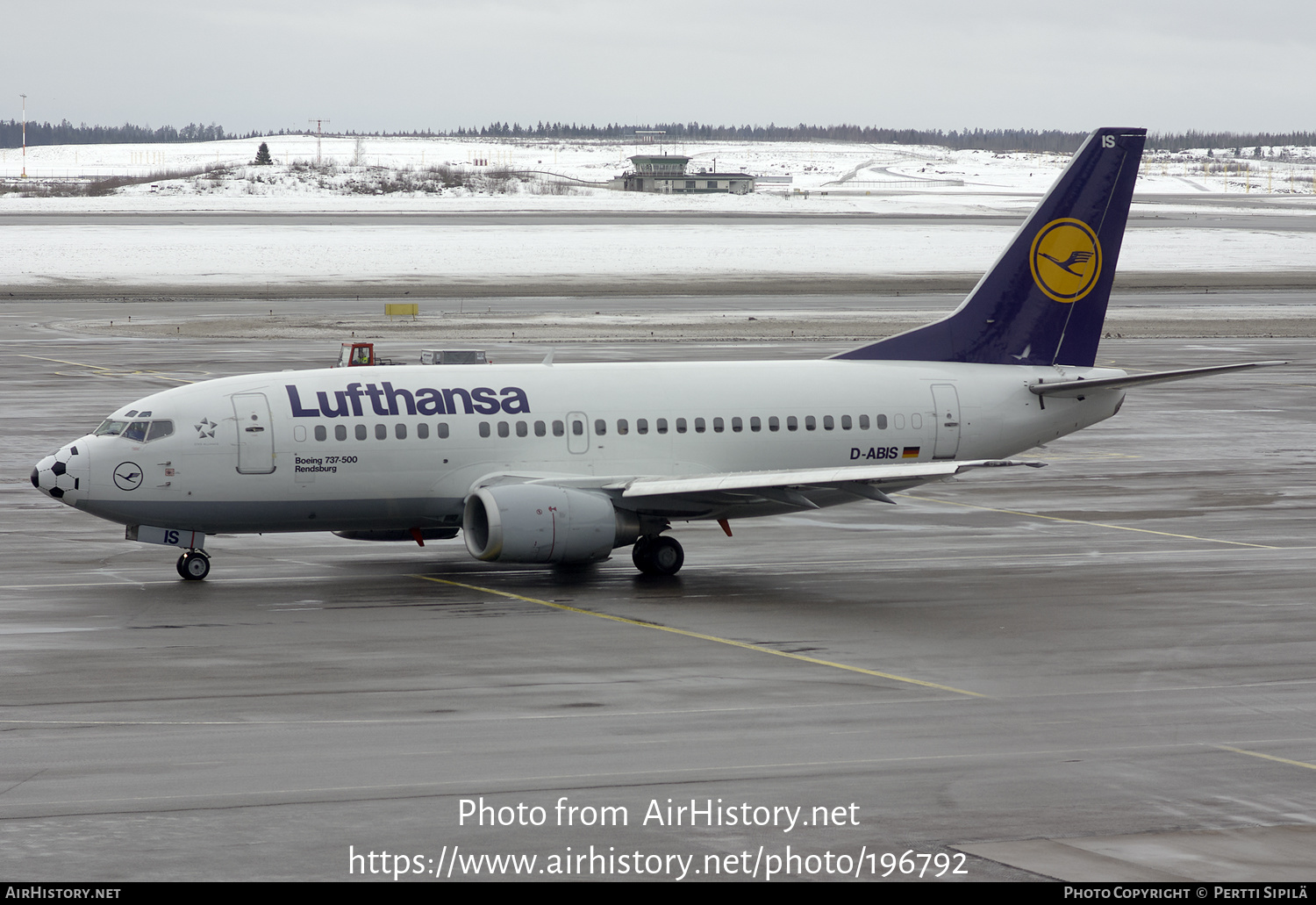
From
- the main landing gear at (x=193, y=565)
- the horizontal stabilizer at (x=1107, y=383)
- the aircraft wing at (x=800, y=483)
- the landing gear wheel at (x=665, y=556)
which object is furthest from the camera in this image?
the horizontal stabilizer at (x=1107, y=383)

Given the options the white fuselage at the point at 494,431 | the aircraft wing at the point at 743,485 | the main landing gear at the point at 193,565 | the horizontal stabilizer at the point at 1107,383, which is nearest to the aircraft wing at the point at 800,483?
the aircraft wing at the point at 743,485

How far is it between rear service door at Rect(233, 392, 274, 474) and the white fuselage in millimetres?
23

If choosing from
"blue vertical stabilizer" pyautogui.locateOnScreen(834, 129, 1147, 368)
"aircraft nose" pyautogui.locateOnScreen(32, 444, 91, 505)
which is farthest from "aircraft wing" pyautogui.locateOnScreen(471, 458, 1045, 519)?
"aircraft nose" pyautogui.locateOnScreen(32, 444, 91, 505)

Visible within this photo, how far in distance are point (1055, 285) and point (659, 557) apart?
11.5 metres

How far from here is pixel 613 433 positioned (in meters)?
31.3

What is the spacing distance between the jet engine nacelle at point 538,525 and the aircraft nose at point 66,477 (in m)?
6.98

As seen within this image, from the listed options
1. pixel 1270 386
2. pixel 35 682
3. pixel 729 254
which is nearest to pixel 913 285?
pixel 729 254

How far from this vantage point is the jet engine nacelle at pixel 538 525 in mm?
28609

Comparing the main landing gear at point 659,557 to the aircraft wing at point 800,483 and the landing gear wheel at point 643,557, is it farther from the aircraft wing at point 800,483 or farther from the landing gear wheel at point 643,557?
the aircraft wing at point 800,483

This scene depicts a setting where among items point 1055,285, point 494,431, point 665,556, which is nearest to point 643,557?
point 665,556

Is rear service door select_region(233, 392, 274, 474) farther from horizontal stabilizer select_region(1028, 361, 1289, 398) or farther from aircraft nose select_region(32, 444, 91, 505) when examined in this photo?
horizontal stabilizer select_region(1028, 361, 1289, 398)

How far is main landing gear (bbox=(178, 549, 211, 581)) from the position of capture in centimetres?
3005
